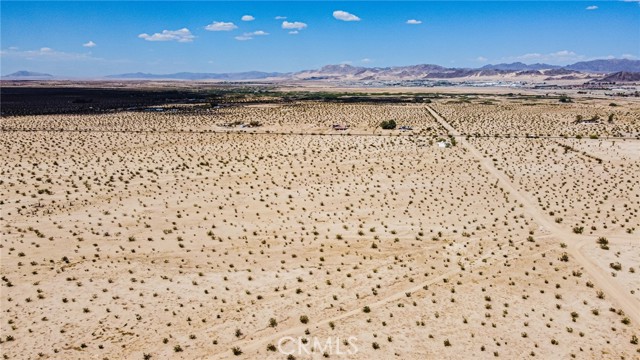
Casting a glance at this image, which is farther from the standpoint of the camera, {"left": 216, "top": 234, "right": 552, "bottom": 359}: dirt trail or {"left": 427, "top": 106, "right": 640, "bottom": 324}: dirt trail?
{"left": 427, "top": 106, "right": 640, "bottom": 324}: dirt trail

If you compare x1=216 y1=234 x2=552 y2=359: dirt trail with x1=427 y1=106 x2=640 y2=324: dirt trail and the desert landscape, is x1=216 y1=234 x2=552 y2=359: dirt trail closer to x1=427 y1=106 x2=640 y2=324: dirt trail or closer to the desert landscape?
the desert landscape

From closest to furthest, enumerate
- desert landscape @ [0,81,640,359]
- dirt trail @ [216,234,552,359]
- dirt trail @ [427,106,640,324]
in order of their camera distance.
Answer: dirt trail @ [216,234,552,359], desert landscape @ [0,81,640,359], dirt trail @ [427,106,640,324]

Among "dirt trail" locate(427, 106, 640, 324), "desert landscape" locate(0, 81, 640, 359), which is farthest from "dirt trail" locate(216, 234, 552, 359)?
"dirt trail" locate(427, 106, 640, 324)

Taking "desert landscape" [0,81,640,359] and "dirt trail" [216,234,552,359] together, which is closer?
"dirt trail" [216,234,552,359]

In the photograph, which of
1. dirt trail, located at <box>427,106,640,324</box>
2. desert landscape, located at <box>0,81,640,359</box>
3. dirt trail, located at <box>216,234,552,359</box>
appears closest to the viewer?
dirt trail, located at <box>216,234,552,359</box>

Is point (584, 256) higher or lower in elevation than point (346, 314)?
higher

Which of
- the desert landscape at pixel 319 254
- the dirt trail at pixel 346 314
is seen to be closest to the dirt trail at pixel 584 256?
the desert landscape at pixel 319 254

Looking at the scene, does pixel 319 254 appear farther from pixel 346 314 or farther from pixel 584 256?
pixel 584 256

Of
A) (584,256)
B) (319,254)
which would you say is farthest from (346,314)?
(584,256)

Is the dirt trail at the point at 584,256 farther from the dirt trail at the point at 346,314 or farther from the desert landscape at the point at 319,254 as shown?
the dirt trail at the point at 346,314
